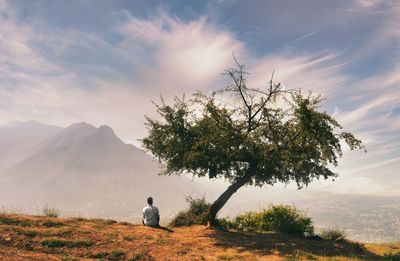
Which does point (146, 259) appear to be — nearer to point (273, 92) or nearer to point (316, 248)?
point (316, 248)

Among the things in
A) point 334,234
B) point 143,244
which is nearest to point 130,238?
point 143,244

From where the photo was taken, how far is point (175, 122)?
25.5m

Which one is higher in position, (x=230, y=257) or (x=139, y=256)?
(x=139, y=256)

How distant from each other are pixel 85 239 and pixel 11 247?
3.11 m

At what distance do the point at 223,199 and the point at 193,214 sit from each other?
3.08m

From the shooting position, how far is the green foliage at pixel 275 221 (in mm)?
23750

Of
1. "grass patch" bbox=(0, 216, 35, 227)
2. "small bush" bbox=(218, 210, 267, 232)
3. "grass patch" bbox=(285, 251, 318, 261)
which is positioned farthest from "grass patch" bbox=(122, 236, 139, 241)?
"small bush" bbox=(218, 210, 267, 232)

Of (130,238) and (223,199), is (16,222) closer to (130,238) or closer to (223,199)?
(130,238)

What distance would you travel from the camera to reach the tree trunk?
23734 mm

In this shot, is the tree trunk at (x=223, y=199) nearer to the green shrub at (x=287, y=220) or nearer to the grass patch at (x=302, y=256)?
the green shrub at (x=287, y=220)

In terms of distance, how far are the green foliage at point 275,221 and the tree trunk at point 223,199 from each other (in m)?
1.84

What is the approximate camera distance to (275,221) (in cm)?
2448

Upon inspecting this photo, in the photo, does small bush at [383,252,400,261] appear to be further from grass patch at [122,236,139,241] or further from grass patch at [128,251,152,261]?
grass patch at [122,236,139,241]

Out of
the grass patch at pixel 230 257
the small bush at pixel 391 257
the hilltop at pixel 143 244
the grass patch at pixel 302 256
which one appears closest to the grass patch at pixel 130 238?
the hilltop at pixel 143 244
